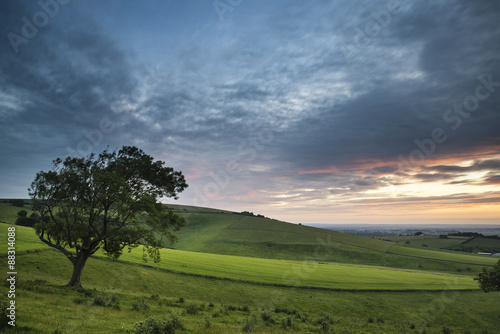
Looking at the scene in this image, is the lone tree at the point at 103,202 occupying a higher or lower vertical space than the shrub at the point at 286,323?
higher

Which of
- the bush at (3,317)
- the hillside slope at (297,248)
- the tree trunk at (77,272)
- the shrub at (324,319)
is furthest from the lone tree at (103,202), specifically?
the hillside slope at (297,248)

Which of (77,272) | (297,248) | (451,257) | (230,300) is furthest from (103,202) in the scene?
(451,257)

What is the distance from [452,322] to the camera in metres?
42.4

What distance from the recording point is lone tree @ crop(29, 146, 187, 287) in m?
30.1

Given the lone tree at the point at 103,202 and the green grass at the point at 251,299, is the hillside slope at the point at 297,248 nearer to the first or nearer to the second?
the green grass at the point at 251,299

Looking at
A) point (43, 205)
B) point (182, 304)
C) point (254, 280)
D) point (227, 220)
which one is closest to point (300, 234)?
point (227, 220)

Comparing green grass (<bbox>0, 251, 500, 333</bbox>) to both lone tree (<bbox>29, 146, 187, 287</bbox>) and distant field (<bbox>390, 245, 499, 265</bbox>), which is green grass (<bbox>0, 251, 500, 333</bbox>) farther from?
distant field (<bbox>390, 245, 499, 265</bbox>)

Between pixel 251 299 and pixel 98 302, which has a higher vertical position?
pixel 98 302

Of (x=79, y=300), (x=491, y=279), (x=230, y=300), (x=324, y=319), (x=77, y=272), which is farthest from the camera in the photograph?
(x=491, y=279)

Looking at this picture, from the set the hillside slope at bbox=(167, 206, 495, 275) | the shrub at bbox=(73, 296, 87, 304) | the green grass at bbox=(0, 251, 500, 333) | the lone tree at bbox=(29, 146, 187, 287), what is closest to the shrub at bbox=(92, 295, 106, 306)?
the green grass at bbox=(0, 251, 500, 333)

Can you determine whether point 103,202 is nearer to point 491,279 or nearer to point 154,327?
point 154,327

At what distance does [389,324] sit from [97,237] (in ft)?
142

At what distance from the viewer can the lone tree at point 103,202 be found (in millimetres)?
30125

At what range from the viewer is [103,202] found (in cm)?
3114
